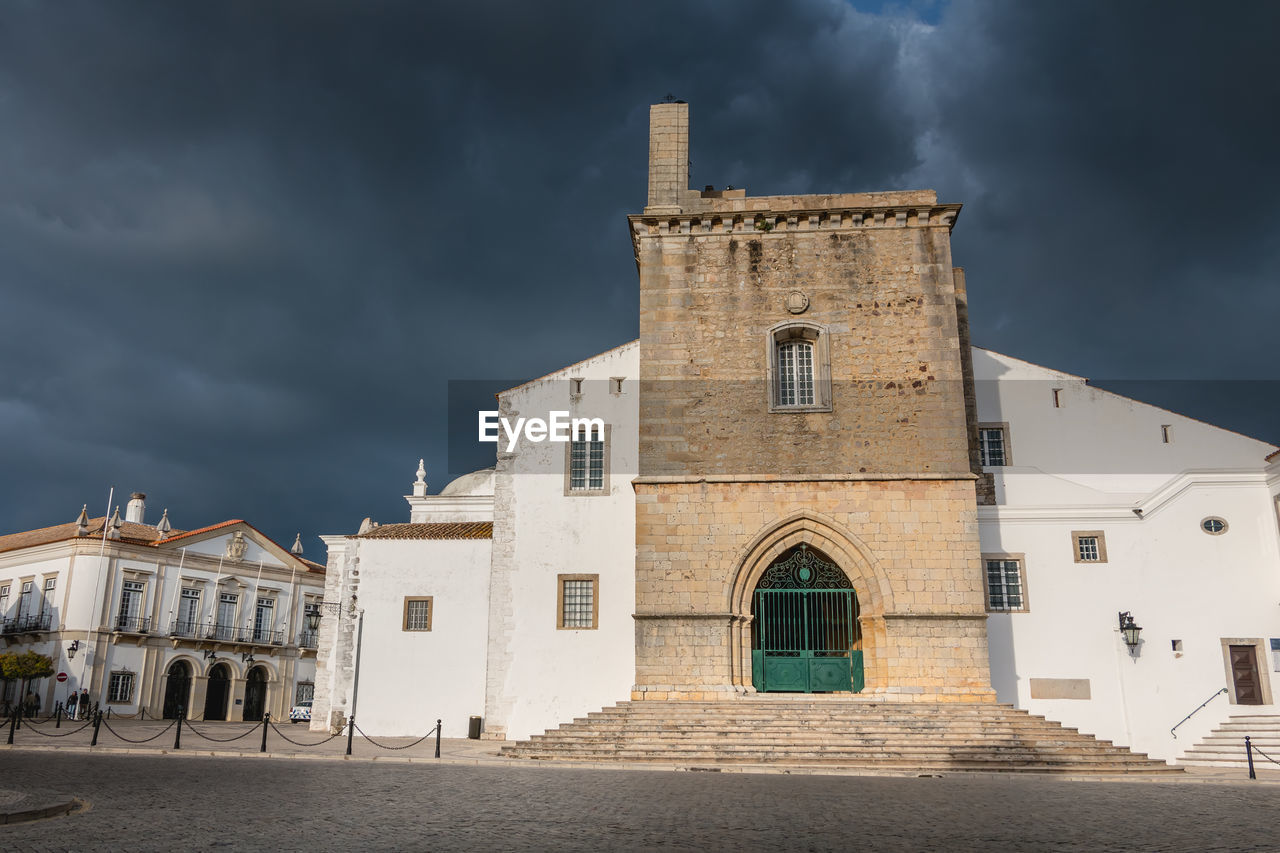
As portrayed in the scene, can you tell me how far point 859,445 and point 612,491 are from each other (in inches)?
229

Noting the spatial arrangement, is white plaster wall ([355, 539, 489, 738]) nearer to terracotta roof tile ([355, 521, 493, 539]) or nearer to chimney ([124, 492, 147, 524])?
terracotta roof tile ([355, 521, 493, 539])

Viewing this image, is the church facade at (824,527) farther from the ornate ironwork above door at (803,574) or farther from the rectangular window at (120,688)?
the rectangular window at (120,688)

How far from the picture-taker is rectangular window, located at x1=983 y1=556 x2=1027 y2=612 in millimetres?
19312

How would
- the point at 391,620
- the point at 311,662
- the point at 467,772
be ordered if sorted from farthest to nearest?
the point at 311,662 → the point at 391,620 → the point at 467,772

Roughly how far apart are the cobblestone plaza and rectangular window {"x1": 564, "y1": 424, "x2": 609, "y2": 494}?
8.87 m

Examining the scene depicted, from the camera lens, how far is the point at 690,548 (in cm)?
1883

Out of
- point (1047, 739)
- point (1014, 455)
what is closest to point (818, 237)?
point (1014, 455)

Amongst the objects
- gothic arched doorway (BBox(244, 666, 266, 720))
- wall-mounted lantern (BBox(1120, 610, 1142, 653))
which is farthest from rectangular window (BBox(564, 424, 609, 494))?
gothic arched doorway (BBox(244, 666, 266, 720))

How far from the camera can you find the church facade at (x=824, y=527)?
60.1ft

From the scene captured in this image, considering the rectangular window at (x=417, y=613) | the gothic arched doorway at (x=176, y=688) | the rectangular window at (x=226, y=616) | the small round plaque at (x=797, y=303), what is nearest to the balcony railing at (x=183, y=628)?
the rectangular window at (x=226, y=616)

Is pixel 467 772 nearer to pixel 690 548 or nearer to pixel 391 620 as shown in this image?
pixel 690 548

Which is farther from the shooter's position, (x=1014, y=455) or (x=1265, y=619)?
(x=1014, y=455)

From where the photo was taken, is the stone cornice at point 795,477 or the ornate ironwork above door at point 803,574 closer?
the stone cornice at point 795,477

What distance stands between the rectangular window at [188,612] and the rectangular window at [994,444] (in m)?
30.5
